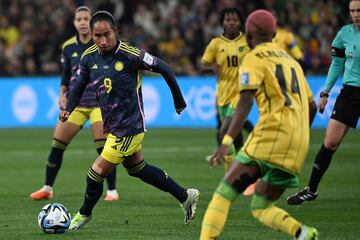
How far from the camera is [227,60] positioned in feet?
43.5

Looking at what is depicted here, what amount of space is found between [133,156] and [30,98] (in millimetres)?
15901

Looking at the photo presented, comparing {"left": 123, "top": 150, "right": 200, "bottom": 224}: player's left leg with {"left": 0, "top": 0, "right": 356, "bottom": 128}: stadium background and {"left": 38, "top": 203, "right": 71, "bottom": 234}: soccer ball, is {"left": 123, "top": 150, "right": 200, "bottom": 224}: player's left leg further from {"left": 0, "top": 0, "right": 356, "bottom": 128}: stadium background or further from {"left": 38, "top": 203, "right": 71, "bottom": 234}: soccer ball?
{"left": 0, "top": 0, "right": 356, "bottom": 128}: stadium background

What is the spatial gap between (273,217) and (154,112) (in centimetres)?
1746

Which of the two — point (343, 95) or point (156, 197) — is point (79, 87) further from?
point (343, 95)

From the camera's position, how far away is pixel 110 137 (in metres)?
9.96

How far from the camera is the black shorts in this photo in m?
11.8

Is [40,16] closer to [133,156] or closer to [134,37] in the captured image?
[134,37]

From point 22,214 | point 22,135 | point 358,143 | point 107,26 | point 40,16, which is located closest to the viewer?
point 107,26

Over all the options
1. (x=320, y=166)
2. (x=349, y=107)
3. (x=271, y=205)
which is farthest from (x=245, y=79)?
(x=320, y=166)

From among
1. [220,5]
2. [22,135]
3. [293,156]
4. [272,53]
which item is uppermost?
[272,53]

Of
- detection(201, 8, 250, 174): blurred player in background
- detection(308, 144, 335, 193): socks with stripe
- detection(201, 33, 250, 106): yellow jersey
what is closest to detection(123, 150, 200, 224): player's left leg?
detection(308, 144, 335, 193): socks with stripe

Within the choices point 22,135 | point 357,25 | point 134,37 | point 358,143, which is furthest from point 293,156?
point 134,37

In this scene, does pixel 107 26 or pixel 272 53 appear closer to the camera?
pixel 272 53

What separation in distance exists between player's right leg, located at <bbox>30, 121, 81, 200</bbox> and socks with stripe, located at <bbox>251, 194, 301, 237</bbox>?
491 centimetres
